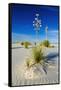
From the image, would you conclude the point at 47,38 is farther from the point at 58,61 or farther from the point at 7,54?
the point at 7,54

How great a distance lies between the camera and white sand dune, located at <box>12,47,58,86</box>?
2610 millimetres

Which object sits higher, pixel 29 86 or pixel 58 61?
pixel 58 61

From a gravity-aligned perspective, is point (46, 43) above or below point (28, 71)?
above

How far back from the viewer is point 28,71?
2.64 metres

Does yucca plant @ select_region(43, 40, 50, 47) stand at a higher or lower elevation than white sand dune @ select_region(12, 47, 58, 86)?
higher

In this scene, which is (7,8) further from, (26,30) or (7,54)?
(7,54)

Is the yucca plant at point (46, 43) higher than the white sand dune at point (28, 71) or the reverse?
higher

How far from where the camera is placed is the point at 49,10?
2.70 m

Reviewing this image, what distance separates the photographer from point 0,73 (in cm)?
258

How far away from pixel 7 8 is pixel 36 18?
0.36m

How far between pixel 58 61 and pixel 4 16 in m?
0.84

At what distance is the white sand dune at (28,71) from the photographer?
261cm

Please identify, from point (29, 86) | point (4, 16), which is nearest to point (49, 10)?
point (4, 16)

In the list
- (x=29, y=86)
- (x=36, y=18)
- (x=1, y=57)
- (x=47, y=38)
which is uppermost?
(x=36, y=18)
